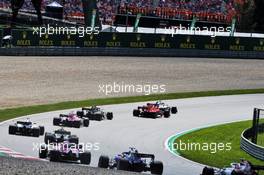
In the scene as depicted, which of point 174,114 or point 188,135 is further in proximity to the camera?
A: point 174,114

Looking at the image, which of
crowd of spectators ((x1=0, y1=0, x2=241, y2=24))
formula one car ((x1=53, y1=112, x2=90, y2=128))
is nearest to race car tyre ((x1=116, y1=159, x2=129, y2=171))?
formula one car ((x1=53, y1=112, x2=90, y2=128))

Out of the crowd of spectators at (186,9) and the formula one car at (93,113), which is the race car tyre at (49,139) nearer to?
the formula one car at (93,113)

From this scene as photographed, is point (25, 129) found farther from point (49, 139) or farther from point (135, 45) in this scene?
point (135, 45)

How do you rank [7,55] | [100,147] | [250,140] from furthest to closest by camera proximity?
[7,55]
[250,140]
[100,147]

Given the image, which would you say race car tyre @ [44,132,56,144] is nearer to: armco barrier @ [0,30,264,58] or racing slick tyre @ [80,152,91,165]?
racing slick tyre @ [80,152,91,165]

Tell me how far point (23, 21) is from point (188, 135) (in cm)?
3772

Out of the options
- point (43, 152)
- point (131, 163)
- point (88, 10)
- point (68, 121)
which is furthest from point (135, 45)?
point (131, 163)

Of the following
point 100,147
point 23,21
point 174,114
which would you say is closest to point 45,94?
point 174,114

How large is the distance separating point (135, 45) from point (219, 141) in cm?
3112

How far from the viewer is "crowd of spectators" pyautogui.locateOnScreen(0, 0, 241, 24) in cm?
7612

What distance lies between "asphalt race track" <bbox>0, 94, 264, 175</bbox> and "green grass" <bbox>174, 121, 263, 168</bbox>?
2.32 ft

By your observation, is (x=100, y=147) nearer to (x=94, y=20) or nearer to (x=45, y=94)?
(x=45, y=94)

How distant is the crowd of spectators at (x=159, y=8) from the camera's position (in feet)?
250

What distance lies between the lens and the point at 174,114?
36.0m
